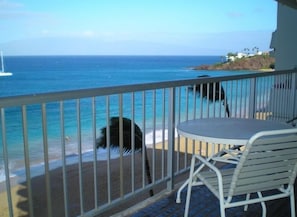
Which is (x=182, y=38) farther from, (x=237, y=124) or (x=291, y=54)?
(x=237, y=124)

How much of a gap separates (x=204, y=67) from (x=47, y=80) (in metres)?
29.7

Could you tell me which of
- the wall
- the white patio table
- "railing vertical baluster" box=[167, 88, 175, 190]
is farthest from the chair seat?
the wall

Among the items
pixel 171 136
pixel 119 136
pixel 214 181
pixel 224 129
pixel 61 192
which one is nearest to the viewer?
pixel 214 181

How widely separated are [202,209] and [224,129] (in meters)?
0.81

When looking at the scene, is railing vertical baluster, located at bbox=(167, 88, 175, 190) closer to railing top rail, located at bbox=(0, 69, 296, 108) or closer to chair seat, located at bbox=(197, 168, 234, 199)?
railing top rail, located at bbox=(0, 69, 296, 108)

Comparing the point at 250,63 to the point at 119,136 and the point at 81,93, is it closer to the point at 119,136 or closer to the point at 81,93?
the point at 119,136

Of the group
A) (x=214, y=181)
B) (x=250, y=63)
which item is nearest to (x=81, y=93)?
(x=214, y=181)

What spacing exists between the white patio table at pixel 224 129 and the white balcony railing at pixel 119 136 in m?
0.52

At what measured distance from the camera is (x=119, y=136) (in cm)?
262

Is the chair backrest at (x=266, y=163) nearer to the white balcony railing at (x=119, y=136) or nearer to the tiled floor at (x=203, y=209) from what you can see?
the tiled floor at (x=203, y=209)

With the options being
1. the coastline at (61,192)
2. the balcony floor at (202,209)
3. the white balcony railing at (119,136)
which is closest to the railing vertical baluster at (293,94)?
the white balcony railing at (119,136)

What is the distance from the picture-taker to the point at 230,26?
44.3 metres

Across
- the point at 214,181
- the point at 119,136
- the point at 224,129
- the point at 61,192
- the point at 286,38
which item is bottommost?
the point at 61,192

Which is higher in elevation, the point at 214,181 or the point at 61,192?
the point at 214,181
